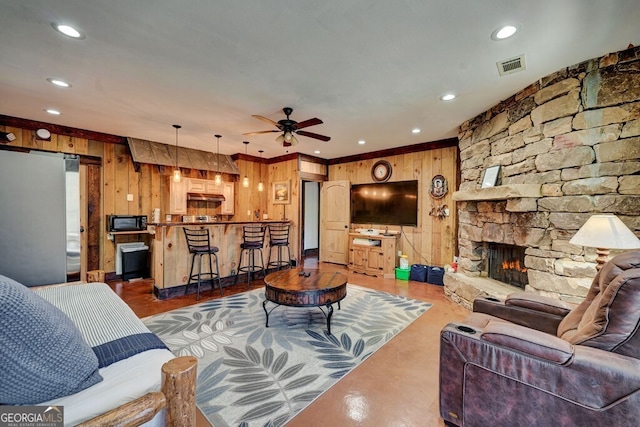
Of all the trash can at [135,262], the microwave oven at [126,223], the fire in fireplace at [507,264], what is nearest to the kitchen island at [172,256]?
the trash can at [135,262]

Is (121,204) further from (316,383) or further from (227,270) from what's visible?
(316,383)

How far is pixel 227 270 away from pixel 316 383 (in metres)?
3.14

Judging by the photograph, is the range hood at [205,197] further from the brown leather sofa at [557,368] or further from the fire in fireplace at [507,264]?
the brown leather sofa at [557,368]

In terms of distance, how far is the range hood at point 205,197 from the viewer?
5969mm

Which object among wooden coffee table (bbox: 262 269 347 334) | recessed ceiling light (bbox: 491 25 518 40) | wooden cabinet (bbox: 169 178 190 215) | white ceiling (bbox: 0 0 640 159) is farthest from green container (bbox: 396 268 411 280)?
wooden cabinet (bbox: 169 178 190 215)

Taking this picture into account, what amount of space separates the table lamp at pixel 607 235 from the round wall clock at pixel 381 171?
3967mm

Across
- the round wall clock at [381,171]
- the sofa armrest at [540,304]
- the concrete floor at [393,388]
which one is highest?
the round wall clock at [381,171]

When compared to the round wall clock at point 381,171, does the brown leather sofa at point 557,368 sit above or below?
below

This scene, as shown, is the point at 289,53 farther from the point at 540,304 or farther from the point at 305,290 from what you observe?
the point at 540,304

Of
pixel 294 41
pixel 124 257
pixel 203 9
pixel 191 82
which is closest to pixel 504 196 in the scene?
pixel 294 41

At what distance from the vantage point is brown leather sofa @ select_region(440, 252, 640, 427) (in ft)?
4.09

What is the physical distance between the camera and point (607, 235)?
203 centimetres

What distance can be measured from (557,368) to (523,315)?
84 centimetres

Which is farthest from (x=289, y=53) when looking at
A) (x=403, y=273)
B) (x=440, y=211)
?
(x=403, y=273)
